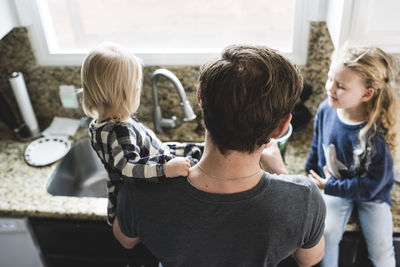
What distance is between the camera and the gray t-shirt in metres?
0.87

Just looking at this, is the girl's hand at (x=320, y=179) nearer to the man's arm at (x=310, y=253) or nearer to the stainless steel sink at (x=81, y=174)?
the man's arm at (x=310, y=253)

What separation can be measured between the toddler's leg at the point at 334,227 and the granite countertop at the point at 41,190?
0.04 metres

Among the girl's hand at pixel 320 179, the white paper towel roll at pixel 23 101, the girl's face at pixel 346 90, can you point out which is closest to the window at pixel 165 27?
the white paper towel roll at pixel 23 101

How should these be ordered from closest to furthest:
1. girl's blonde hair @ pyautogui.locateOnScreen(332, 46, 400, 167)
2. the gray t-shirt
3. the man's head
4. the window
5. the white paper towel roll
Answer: the man's head < the gray t-shirt < girl's blonde hair @ pyautogui.locateOnScreen(332, 46, 400, 167) < the window < the white paper towel roll

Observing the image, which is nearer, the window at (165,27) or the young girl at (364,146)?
the young girl at (364,146)

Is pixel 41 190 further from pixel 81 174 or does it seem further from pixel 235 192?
pixel 235 192

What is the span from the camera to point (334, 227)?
142cm

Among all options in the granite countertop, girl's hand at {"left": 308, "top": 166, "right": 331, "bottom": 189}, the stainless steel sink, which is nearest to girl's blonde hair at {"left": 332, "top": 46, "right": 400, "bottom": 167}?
girl's hand at {"left": 308, "top": 166, "right": 331, "bottom": 189}

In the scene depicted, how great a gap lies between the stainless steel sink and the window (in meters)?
0.45

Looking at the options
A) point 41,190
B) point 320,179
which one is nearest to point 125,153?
point 41,190

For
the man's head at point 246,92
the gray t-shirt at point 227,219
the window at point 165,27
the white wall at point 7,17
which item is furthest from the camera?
the window at point 165,27

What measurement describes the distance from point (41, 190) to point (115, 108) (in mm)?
651

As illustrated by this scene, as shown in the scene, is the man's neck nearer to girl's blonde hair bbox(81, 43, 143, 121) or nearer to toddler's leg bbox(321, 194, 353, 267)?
girl's blonde hair bbox(81, 43, 143, 121)

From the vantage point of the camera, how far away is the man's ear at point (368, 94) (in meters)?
1.39
